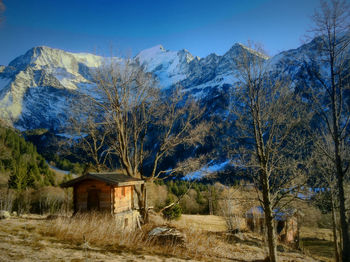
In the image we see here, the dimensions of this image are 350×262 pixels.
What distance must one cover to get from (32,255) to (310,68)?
10.8 m

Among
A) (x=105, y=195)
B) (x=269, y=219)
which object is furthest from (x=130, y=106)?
(x=269, y=219)

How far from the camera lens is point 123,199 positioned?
577 inches

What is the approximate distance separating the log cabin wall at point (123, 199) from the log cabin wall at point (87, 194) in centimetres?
47

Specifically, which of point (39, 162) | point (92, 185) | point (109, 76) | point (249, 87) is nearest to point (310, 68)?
point (249, 87)

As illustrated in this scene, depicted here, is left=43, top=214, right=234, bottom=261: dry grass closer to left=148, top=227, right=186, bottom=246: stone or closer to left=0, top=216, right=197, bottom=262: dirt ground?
left=148, top=227, right=186, bottom=246: stone

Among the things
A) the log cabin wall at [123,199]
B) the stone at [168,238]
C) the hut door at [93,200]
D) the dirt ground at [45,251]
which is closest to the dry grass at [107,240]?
the stone at [168,238]

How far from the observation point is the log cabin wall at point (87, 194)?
13.6m

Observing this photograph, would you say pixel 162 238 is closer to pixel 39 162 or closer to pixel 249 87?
pixel 249 87

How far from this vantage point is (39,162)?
2857 inches

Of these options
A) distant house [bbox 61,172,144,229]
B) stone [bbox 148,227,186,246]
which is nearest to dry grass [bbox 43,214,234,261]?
stone [bbox 148,227,186,246]

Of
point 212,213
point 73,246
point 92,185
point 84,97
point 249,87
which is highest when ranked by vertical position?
point 84,97

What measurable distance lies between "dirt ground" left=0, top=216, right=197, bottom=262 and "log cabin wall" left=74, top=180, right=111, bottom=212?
4972 mm

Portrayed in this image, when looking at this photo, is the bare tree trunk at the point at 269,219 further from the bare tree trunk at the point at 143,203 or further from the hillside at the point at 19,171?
the hillside at the point at 19,171

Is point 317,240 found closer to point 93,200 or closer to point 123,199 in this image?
point 123,199
